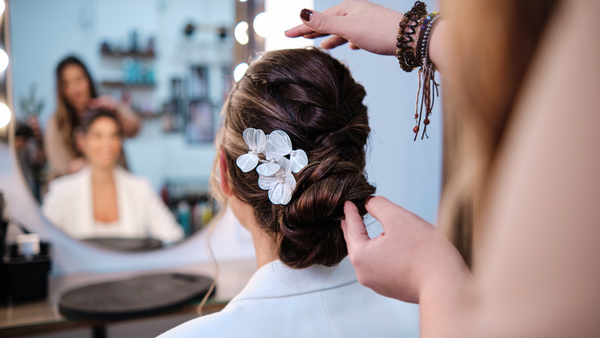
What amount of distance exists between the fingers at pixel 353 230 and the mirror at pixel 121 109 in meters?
1.10

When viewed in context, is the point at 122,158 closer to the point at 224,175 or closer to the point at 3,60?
the point at 3,60

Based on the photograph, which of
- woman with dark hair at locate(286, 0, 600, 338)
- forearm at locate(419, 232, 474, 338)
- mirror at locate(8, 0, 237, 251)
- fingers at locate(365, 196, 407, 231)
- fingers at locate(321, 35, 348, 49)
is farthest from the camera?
mirror at locate(8, 0, 237, 251)

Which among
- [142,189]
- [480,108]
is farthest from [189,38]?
[480,108]

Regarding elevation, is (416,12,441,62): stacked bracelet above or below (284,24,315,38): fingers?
below

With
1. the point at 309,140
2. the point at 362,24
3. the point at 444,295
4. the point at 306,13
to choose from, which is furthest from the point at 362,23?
the point at 444,295

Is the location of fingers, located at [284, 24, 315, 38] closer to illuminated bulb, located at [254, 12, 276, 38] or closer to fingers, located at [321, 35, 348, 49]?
fingers, located at [321, 35, 348, 49]

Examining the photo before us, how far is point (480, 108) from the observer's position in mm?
222

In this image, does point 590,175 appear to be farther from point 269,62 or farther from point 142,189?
point 142,189

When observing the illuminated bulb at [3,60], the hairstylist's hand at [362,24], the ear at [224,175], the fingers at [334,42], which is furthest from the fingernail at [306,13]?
the illuminated bulb at [3,60]

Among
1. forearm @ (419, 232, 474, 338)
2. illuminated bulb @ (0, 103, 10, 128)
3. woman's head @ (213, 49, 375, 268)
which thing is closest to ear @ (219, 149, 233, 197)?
woman's head @ (213, 49, 375, 268)

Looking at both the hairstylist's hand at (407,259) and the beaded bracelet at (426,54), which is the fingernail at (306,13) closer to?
the beaded bracelet at (426,54)

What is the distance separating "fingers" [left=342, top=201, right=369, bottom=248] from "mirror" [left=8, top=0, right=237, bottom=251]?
1.10 metres

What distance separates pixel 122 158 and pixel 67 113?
0.25 meters

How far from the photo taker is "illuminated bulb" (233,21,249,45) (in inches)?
61.9
